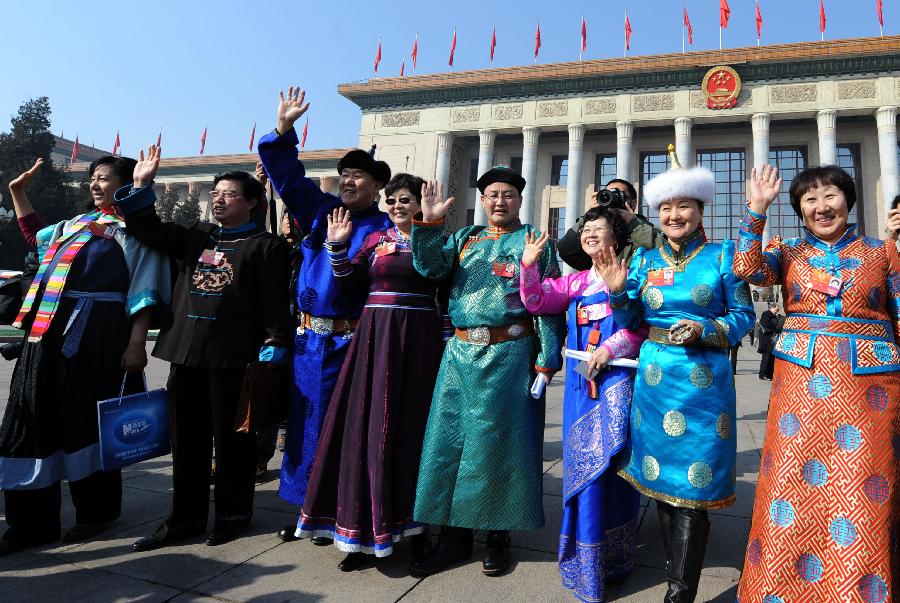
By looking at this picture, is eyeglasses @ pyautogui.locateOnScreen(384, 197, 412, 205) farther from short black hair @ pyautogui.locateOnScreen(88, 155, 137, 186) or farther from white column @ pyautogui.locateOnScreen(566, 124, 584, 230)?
white column @ pyautogui.locateOnScreen(566, 124, 584, 230)

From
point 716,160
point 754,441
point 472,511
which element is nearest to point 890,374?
point 472,511

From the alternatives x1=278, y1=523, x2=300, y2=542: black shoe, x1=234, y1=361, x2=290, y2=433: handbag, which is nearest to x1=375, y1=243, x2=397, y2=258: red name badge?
x1=234, y1=361, x2=290, y2=433: handbag

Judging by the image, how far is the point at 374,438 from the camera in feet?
8.19

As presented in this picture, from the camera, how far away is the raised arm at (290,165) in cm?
297

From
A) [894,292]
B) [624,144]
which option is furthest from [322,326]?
[624,144]

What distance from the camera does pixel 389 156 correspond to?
3288cm

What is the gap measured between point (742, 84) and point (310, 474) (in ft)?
102

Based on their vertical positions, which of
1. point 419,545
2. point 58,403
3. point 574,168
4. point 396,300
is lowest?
point 419,545

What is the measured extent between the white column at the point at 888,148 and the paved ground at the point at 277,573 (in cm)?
2946

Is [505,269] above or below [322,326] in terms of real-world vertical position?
above

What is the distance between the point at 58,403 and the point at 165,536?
2.93 feet

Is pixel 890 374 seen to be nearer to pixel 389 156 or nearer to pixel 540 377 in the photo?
pixel 540 377

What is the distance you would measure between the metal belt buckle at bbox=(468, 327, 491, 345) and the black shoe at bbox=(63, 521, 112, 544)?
7.30 feet

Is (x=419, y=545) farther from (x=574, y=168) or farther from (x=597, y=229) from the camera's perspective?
(x=574, y=168)
